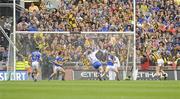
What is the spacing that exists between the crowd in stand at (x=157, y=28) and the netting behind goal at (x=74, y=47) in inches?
45.1

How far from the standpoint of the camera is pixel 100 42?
2878 centimetres

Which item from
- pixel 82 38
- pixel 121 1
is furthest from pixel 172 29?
pixel 82 38

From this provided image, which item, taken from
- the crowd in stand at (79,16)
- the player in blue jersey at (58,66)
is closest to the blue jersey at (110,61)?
the crowd in stand at (79,16)

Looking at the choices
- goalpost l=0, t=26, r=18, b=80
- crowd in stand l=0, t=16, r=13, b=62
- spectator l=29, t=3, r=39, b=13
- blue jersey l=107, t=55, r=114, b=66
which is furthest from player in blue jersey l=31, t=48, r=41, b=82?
spectator l=29, t=3, r=39, b=13

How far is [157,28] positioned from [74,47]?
5738 millimetres

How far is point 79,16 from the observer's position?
31.9 metres

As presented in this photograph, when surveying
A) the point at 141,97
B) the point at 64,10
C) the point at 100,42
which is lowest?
the point at 141,97

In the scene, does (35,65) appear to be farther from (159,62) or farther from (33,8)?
(159,62)

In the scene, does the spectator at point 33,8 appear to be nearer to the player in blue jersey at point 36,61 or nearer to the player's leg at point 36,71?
the player in blue jersey at point 36,61

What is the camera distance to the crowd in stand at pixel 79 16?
30172 millimetres

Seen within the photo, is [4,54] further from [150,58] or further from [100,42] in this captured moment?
[150,58]

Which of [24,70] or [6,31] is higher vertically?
[6,31]

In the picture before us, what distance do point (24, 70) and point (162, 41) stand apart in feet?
26.2

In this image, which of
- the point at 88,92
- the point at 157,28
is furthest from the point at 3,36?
the point at 88,92
